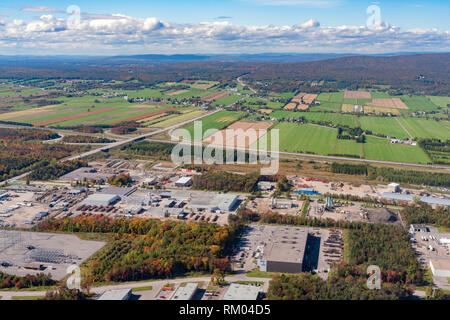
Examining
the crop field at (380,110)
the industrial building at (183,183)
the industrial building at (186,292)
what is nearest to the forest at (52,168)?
the industrial building at (183,183)

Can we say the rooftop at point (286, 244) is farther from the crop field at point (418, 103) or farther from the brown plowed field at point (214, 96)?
the brown plowed field at point (214, 96)

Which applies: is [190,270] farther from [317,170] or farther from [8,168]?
[8,168]

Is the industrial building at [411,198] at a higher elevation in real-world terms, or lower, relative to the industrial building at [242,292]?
higher

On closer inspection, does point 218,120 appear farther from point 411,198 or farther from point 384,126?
point 411,198

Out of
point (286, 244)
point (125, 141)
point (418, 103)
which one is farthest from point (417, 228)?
point (418, 103)

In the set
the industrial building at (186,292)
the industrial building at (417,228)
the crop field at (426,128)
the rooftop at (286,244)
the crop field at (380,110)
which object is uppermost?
the crop field at (380,110)

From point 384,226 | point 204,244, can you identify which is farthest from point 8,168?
point 384,226

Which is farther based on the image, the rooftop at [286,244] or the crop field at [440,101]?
the crop field at [440,101]
